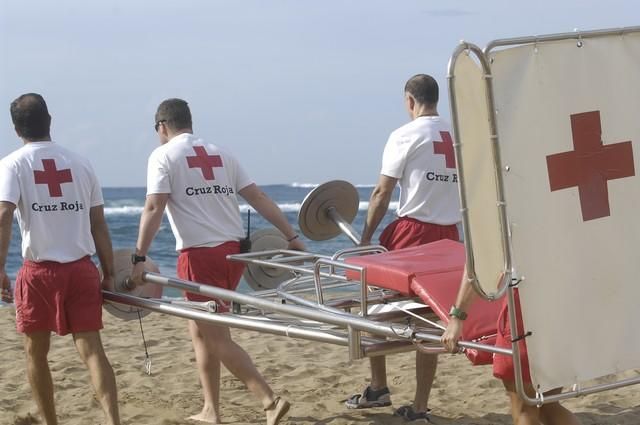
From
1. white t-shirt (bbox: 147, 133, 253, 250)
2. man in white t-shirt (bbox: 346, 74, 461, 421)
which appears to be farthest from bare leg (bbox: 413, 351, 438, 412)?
white t-shirt (bbox: 147, 133, 253, 250)

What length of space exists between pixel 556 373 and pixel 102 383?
2.72m

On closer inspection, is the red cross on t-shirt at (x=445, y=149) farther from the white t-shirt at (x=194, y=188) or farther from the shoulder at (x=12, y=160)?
the shoulder at (x=12, y=160)

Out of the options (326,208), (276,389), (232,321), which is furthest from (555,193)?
(276,389)

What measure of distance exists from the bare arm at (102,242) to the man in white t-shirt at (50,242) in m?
0.07

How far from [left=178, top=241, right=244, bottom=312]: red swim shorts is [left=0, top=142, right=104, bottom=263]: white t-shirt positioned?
2.33 ft

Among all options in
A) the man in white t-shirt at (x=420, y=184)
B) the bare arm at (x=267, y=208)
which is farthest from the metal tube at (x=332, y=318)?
the man in white t-shirt at (x=420, y=184)

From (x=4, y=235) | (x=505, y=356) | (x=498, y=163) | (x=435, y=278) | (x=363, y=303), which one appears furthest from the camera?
(x=4, y=235)

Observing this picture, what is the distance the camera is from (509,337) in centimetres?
413

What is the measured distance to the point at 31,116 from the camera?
5.78 m

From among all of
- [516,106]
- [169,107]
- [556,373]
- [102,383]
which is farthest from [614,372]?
[169,107]

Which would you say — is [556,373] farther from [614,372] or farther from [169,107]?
[169,107]

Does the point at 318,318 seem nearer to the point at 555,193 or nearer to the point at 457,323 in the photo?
the point at 457,323

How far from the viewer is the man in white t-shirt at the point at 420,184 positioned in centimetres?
628

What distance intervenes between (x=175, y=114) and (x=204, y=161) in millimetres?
387
